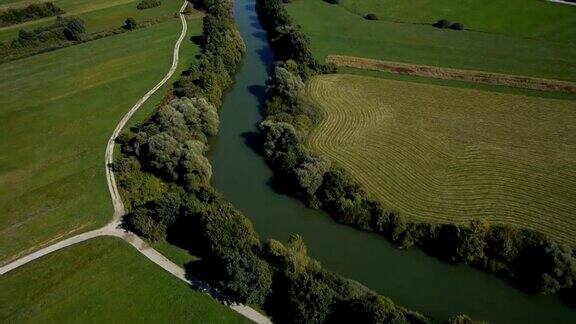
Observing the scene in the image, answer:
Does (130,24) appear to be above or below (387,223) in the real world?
above

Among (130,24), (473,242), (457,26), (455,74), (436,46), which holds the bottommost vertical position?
(473,242)

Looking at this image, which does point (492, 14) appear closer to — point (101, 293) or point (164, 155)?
point (164, 155)

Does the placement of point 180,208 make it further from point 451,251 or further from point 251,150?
point 451,251

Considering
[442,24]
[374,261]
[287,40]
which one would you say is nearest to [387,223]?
[374,261]

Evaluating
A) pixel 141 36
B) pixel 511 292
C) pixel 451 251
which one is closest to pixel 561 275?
pixel 511 292

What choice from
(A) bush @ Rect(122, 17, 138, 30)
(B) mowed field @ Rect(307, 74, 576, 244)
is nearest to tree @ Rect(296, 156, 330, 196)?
(B) mowed field @ Rect(307, 74, 576, 244)
